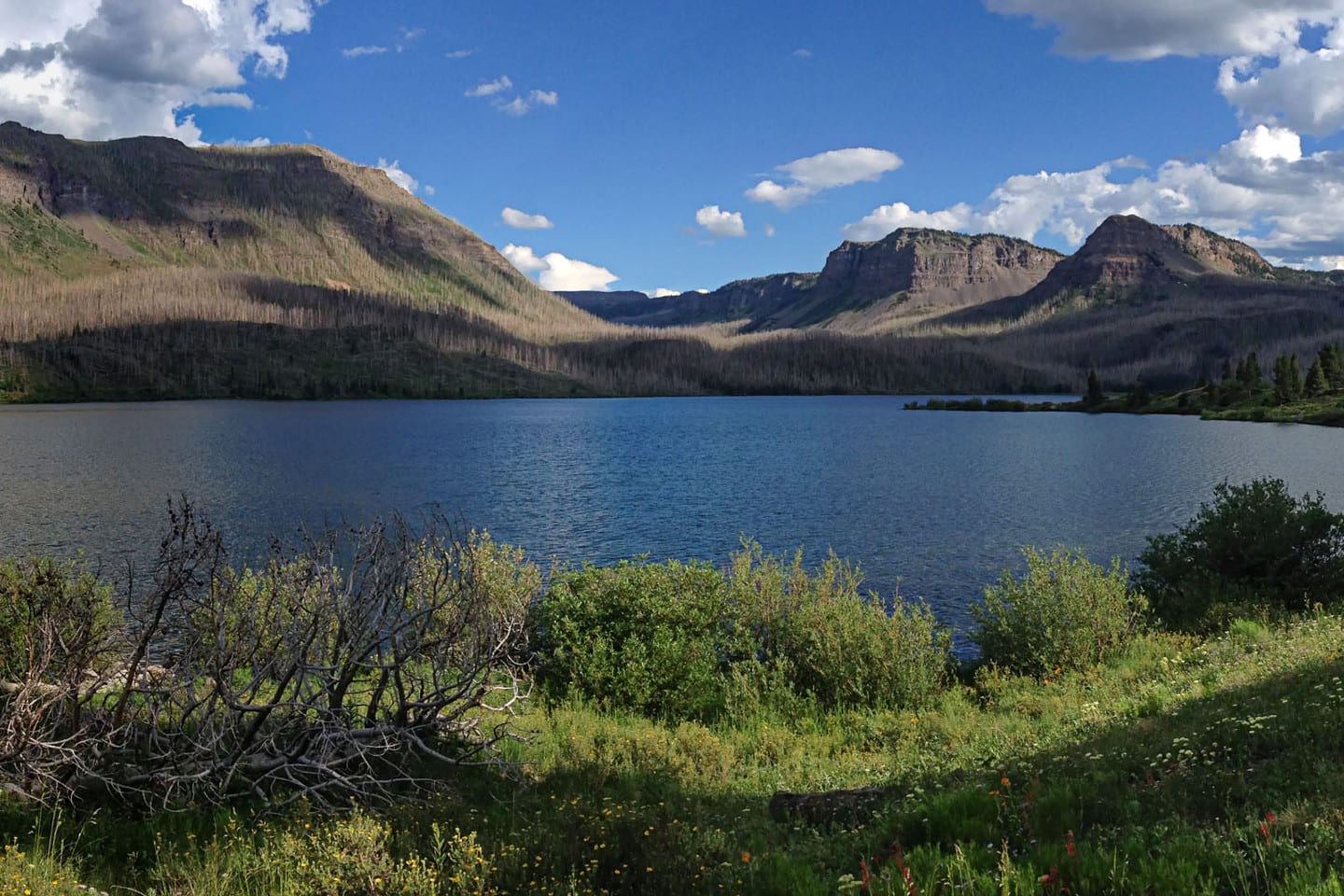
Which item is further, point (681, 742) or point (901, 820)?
point (681, 742)

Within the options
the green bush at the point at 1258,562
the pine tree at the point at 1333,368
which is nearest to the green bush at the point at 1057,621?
the green bush at the point at 1258,562

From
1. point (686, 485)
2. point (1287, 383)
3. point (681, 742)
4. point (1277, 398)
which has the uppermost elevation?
point (1287, 383)

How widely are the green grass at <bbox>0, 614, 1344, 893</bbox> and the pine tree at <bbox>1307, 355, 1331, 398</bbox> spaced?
18185 cm

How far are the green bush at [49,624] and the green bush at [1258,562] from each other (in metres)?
30.6

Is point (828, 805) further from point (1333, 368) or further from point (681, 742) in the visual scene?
point (1333, 368)

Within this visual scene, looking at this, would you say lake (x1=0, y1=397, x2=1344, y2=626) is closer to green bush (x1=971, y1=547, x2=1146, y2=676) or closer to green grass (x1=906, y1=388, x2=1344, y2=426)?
green bush (x1=971, y1=547, x2=1146, y2=676)

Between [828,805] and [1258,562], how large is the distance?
23810 mm

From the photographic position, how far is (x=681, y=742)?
19.1 m

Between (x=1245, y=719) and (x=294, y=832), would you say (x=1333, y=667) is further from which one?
(x=294, y=832)

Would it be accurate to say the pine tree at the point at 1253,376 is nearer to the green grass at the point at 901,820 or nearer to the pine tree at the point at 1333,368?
the pine tree at the point at 1333,368

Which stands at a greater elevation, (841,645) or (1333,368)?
(1333,368)

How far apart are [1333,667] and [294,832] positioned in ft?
59.8

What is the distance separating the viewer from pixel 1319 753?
11.3m

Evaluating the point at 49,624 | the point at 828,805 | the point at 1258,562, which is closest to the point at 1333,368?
the point at 1258,562
